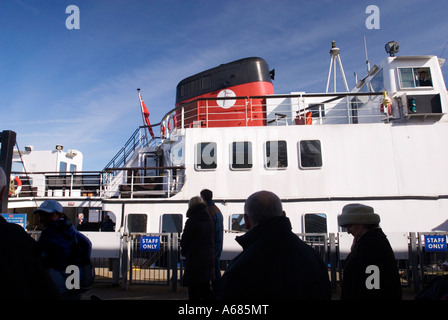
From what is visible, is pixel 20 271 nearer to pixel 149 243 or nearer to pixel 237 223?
pixel 149 243

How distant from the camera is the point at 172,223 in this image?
9.69m

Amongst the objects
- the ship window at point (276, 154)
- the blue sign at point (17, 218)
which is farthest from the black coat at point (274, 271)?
the ship window at point (276, 154)

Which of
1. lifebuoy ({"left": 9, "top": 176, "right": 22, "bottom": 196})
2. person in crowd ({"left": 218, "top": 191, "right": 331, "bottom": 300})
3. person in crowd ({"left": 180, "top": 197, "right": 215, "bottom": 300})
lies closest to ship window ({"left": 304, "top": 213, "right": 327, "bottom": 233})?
person in crowd ({"left": 180, "top": 197, "right": 215, "bottom": 300})

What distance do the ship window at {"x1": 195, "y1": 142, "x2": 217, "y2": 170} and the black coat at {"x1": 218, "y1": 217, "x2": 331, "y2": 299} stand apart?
8.16 m

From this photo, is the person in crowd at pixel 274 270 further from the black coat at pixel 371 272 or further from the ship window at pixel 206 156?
the ship window at pixel 206 156

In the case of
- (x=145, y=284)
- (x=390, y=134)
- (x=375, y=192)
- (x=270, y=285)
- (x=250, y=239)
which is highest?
(x=390, y=134)

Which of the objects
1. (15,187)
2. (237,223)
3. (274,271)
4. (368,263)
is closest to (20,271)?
(274,271)

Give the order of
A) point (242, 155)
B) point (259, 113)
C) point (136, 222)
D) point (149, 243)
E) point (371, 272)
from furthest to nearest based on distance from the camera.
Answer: point (259, 113) < point (242, 155) < point (136, 222) < point (149, 243) < point (371, 272)

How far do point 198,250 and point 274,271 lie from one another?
2662 millimetres

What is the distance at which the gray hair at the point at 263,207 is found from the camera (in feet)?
7.04

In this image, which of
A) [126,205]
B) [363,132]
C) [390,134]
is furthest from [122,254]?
[390,134]
